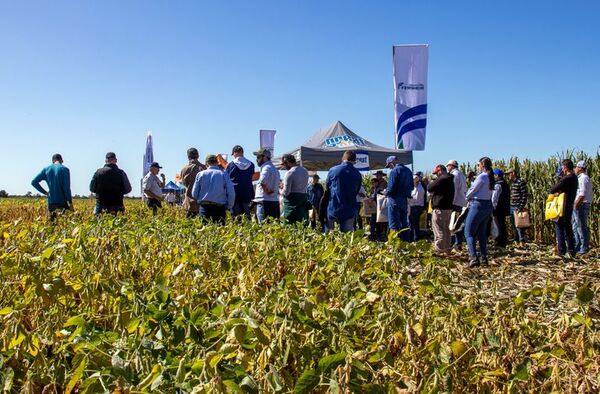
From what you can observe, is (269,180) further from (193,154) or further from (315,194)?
(315,194)

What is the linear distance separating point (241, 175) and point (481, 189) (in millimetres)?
4119

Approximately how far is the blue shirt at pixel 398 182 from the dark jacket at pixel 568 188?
8.35ft

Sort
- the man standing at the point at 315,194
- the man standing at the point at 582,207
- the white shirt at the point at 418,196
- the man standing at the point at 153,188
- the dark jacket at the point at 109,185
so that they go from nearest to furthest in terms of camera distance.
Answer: the dark jacket at the point at 109,185 → the man standing at the point at 582,207 → the man standing at the point at 153,188 → the white shirt at the point at 418,196 → the man standing at the point at 315,194

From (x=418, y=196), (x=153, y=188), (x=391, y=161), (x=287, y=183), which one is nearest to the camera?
(x=287, y=183)

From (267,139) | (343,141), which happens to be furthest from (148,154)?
(343,141)

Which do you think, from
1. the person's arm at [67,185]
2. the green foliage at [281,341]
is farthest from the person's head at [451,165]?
the green foliage at [281,341]

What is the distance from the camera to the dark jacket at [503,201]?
1142 centimetres

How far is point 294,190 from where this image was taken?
9266 millimetres

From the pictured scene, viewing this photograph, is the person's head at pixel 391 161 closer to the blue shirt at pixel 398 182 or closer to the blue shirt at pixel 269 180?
the blue shirt at pixel 398 182

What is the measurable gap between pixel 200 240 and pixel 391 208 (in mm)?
7488

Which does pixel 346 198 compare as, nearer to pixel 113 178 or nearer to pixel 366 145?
pixel 113 178

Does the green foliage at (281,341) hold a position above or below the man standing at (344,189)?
below

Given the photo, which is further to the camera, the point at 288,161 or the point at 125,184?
the point at 288,161

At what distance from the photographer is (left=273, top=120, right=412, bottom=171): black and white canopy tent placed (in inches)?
552
